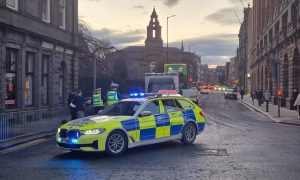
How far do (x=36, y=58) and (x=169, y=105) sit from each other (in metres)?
12.8

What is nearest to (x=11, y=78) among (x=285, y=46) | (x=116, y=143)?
(x=116, y=143)

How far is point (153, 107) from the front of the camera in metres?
12.4

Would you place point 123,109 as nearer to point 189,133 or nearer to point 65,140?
point 65,140

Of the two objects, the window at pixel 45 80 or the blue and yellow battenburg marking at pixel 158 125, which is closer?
the blue and yellow battenburg marking at pixel 158 125

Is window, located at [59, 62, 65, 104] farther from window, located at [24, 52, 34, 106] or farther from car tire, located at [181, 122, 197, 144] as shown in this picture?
car tire, located at [181, 122, 197, 144]

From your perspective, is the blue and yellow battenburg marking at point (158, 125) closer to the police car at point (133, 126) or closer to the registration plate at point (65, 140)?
the police car at point (133, 126)

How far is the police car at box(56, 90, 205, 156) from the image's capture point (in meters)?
10.6

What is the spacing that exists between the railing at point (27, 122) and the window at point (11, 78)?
29.6 inches

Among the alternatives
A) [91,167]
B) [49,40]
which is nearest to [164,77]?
[49,40]

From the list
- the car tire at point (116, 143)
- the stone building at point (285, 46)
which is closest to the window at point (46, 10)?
the stone building at point (285, 46)

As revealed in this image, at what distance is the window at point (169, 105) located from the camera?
12.8 m

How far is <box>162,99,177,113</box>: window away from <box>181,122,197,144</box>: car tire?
0.68 metres

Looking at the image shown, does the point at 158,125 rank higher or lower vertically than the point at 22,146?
higher

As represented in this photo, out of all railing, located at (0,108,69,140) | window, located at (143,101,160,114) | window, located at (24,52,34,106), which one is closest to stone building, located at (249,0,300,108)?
railing, located at (0,108,69,140)
